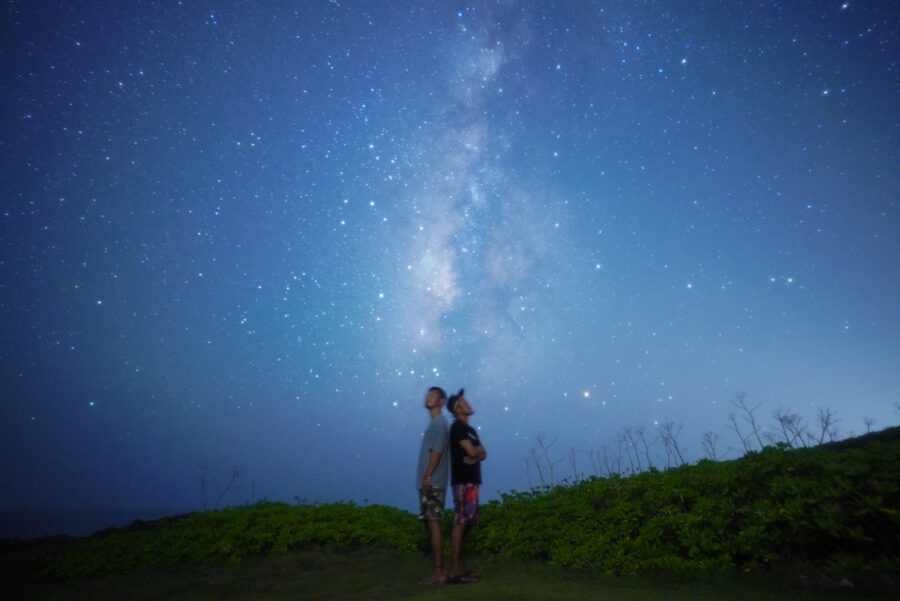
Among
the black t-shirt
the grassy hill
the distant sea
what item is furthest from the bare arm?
the distant sea

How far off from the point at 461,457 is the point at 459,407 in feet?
2.11

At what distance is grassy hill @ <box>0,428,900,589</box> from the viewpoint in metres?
4.35

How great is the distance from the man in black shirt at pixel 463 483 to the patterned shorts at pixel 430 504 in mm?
207

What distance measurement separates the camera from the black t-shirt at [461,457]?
558cm

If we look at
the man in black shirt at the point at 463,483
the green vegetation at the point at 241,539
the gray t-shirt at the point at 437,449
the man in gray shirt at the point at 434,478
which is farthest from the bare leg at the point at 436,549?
the green vegetation at the point at 241,539

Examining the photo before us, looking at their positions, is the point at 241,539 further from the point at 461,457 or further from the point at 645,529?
the point at 645,529

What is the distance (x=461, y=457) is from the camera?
18.4 feet

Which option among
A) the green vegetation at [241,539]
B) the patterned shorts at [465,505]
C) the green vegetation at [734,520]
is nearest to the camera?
the green vegetation at [734,520]

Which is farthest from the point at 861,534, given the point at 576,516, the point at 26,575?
the point at 26,575

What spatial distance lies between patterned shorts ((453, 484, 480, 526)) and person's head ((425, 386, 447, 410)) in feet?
3.44

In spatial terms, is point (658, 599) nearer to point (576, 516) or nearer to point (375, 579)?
point (576, 516)

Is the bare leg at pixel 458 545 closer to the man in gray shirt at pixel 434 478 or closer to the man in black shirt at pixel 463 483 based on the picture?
the man in black shirt at pixel 463 483

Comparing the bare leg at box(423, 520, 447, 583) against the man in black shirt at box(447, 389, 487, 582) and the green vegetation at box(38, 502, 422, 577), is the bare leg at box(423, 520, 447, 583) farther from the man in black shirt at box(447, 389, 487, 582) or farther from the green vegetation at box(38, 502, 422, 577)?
the green vegetation at box(38, 502, 422, 577)

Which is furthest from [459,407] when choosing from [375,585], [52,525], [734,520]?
[52,525]
